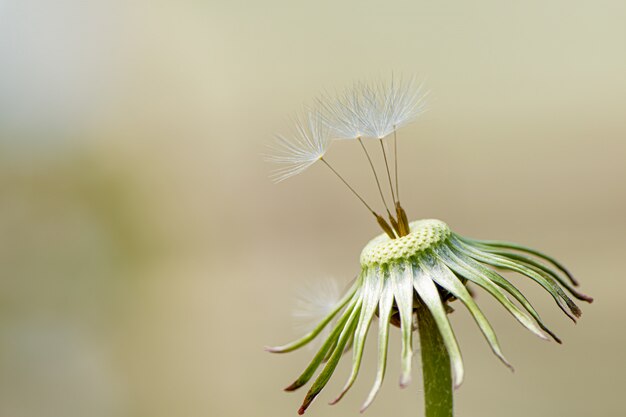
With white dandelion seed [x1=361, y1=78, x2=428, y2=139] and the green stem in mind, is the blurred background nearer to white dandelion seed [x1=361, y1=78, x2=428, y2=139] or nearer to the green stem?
white dandelion seed [x1=361, y1=78, x2=428, y2=139]

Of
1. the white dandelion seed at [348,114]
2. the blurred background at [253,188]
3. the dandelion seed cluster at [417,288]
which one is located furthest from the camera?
the blurred background at [253,188]

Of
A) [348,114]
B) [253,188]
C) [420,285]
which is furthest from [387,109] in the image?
[253,188]

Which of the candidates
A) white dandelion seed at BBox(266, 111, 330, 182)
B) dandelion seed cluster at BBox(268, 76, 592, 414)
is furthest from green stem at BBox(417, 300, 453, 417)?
white dandelion seed at BBox(266, 111, 330, 182)

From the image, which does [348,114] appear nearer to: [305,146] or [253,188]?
[305,146]

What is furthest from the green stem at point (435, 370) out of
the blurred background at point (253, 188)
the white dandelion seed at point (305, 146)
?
the blurred background at point (253, 188)

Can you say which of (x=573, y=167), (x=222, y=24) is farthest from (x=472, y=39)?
(x=222, y=24)

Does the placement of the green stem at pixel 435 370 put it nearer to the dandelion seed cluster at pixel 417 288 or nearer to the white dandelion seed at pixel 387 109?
the dandelion seed cluster at pixel 417 288
